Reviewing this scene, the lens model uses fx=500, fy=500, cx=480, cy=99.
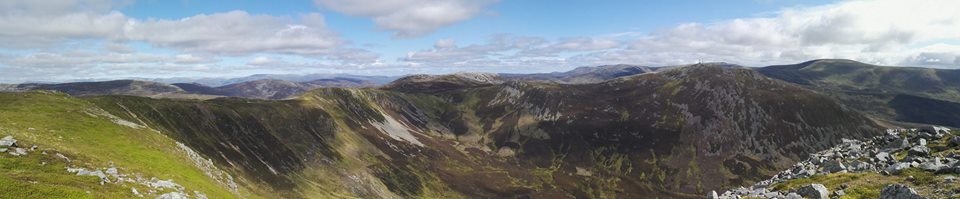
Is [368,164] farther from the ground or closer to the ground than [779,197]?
closer to the ground

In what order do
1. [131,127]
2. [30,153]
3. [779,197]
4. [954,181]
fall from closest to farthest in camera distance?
[954,181], [779,197], [30,153], [131,127]

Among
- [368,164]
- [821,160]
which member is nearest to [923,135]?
[821,160]

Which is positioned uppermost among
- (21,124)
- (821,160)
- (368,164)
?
(21,124)

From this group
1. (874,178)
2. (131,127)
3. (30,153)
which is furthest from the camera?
(131,127)

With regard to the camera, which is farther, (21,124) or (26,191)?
(21,124)

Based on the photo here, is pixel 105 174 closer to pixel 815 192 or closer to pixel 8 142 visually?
pixel 8 142

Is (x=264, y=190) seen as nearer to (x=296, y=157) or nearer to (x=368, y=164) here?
(x=296, y=157)

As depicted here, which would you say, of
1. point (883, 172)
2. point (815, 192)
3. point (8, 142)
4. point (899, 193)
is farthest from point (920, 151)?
point (8, 142)

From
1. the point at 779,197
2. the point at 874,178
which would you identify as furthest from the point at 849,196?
the point at 874,178

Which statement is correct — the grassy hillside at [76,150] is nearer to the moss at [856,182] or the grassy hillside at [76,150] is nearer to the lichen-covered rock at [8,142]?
the lichen-covered rock at [8,142]
